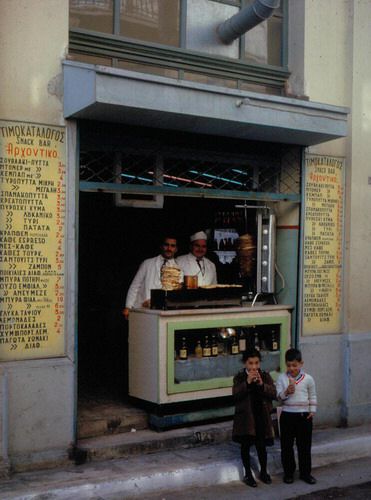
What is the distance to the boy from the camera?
21.7 ft

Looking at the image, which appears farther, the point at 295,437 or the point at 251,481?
the point at 295,437

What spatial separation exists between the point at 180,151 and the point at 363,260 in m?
2.94

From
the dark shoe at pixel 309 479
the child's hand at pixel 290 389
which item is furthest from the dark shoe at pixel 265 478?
the child's hand at pixel 290 389

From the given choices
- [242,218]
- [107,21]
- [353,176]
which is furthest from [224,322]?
[107,21]

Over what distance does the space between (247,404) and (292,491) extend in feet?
3.20

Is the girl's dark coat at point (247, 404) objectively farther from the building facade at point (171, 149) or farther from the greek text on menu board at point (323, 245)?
the greek text on menu board at point (323, 245)

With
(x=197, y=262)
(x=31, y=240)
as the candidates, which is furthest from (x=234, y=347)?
(x=31, y=240)

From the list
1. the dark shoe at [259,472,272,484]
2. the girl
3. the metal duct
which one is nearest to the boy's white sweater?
the girl

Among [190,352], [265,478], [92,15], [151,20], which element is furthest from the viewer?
[190,352]

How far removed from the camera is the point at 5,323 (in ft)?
21.4

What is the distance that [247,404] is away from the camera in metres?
6.55

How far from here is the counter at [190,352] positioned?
7629 millimetres

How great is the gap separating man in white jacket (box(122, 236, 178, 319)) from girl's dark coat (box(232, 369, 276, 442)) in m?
→ 2.35

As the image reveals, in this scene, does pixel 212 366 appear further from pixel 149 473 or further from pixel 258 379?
pixel 149 473
